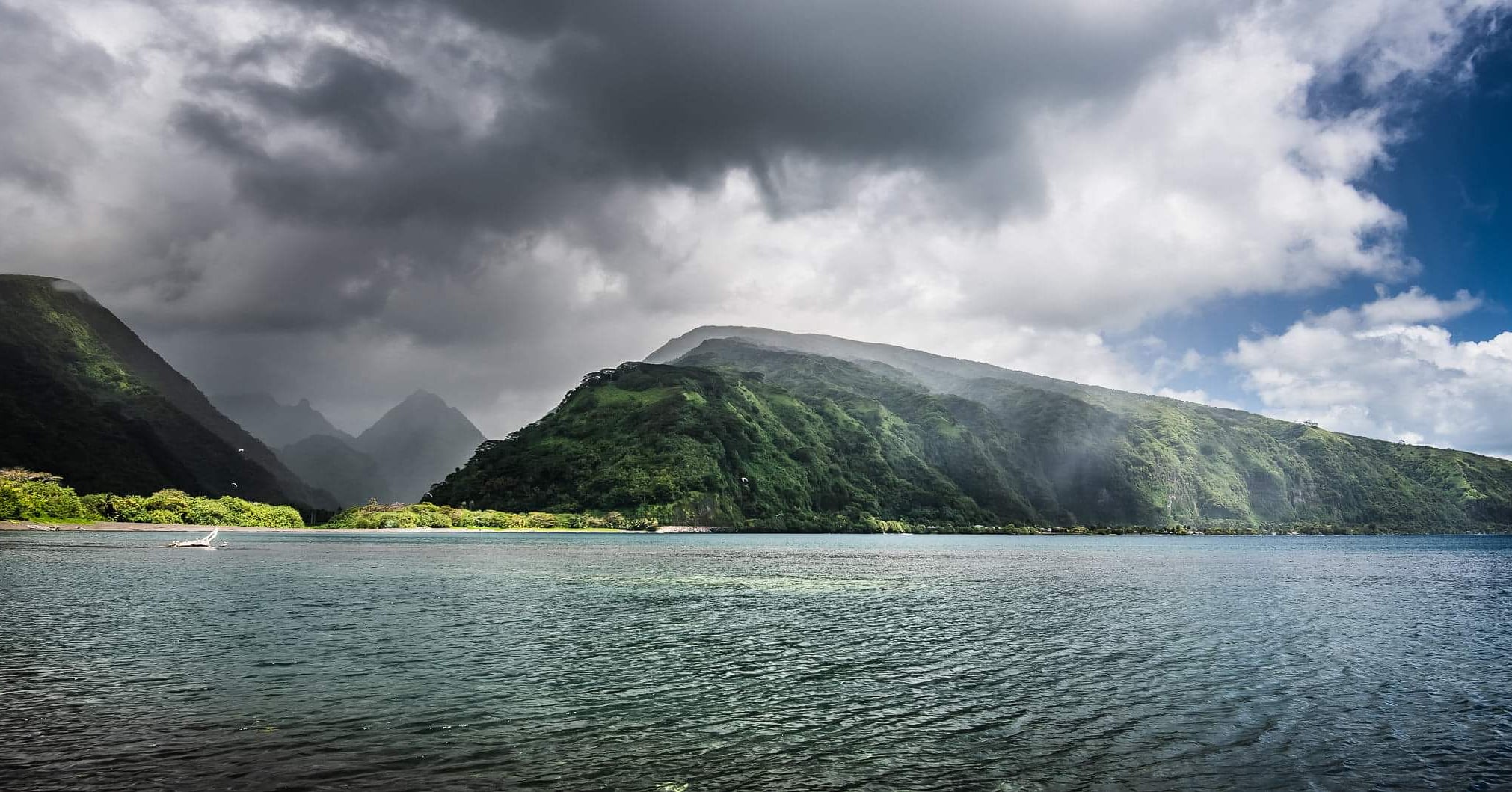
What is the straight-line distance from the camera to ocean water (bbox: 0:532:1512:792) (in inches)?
842

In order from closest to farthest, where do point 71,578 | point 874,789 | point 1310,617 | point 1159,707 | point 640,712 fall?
point 874,789 < point 640,712 < point 1159,707 < point 1310,617 < point 71,578

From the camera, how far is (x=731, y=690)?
3167 centimetres

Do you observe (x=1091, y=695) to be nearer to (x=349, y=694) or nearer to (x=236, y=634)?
(x=349, y=694)

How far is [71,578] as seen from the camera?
2835 inches

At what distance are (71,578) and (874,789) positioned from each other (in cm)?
8455

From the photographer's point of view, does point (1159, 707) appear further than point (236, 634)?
No

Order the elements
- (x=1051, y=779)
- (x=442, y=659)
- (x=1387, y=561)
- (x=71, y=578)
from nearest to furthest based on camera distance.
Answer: (x=1051, y=779) → (x=442, y=659) → (x=71, y=578) → (x=1387, y=561)

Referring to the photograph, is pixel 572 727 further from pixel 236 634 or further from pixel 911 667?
pixel 236 634

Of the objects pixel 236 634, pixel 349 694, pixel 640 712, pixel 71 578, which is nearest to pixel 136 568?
pixel 71 578

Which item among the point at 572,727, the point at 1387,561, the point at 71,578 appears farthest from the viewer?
the point at 1387,561

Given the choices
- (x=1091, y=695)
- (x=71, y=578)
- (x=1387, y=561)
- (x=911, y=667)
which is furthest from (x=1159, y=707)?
(x=1387, y=561)

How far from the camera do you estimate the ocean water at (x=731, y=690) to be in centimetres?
2138

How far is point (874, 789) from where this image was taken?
64.7 feet

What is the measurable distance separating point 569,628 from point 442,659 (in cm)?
1256
